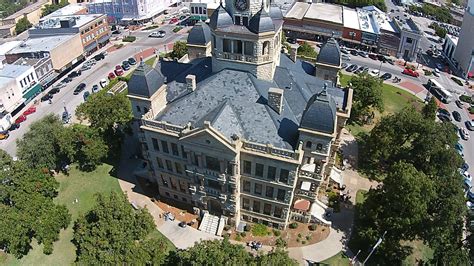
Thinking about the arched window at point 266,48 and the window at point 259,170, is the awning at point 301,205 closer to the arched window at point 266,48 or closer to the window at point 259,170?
the window at point 259,170

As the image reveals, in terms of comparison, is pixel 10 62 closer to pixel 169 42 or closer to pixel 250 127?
pixel 169 42

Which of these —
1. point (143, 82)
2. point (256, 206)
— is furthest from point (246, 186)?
point (143, 82)

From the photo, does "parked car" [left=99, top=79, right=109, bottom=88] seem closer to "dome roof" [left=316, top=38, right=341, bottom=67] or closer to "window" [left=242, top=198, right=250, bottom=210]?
"window" [left=242, top=198, right=250, bottom=210]

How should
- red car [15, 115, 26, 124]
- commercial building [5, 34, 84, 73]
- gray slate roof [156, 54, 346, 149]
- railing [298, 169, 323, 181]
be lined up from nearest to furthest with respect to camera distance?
gray slate roof [156, 54, 346, 149], railing [298, 169, 323, 181], red car [15, 115, 26, 124], commercial building [5, 34, 84, 73]

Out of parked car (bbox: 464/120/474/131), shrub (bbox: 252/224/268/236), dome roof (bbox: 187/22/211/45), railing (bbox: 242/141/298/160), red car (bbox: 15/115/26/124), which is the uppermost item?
dome roof (bbox: 187/22/211/45)

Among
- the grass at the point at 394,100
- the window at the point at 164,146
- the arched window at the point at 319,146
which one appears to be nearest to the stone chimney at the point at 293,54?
the arched window at the point at 319,146

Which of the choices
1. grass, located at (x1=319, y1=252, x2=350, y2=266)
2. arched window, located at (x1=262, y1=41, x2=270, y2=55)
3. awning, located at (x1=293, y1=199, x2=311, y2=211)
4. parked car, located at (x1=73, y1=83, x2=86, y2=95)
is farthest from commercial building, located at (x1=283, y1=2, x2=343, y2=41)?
grass, located at (x1=319, y1=252, x2=350, y2=266)
